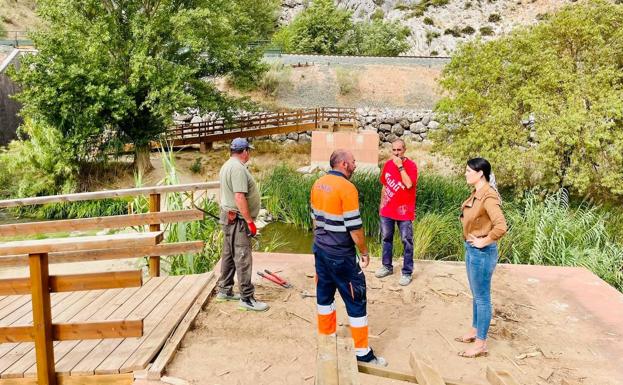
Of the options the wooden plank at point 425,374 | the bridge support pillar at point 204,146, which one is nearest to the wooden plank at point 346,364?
the wooden plank at point 425,374

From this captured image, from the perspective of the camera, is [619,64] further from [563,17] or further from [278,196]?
[278,196]

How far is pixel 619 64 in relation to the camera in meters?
11.7

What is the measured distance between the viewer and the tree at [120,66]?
15406 mm

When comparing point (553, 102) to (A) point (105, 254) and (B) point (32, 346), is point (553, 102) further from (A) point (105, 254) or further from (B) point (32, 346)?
(B) point (32, 346)

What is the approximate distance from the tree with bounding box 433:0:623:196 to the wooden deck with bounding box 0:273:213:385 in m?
8.92

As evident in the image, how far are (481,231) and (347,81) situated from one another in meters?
25.7

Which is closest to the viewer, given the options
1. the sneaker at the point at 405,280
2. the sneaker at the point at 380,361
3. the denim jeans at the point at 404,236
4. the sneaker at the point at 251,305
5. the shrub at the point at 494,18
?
the sneaker at the point at 380,361

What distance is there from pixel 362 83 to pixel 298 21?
1044cm

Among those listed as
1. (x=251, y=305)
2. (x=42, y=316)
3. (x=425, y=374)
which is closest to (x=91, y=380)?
(x=42, y=316)

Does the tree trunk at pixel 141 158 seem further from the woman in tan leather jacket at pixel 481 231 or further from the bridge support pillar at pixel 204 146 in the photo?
the woman in tan leather jacket at pixel 481 231

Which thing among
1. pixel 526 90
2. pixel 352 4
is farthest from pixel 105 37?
pixel 352 4

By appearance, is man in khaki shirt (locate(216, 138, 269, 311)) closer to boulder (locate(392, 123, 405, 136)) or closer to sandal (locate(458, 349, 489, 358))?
sandal (locate(458, 349, 489, 358))

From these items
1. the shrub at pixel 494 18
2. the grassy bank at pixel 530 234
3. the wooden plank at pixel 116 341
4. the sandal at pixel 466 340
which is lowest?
the grassy bank at pixel 530 234

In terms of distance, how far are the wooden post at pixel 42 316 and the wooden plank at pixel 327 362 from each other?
81.0 inches
